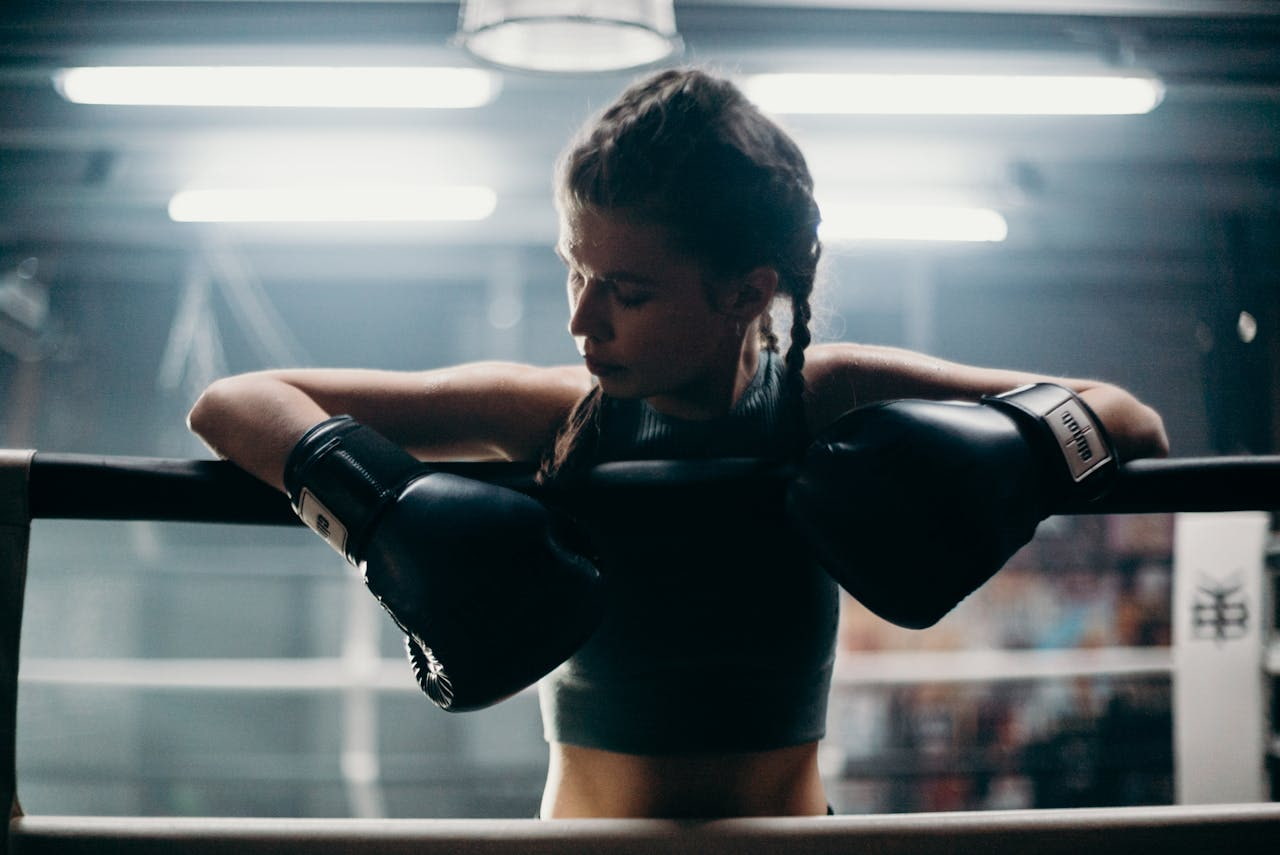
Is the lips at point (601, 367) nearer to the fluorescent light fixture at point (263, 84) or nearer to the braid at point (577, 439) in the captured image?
the braid at point (577, 439)

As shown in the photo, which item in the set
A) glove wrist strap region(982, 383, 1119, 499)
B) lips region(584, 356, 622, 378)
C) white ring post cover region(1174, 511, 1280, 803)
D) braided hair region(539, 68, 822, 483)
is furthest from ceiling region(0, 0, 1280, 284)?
glove wrist strap region(982, 383, 1119, 499)

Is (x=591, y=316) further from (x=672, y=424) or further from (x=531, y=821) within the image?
(x=531, y=821)

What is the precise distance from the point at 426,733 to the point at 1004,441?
4.84m

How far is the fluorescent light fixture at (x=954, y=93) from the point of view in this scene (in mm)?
3311

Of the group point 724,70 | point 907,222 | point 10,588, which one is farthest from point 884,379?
point 907,222

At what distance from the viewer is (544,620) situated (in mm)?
570

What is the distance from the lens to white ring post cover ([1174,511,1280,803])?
2.96 m

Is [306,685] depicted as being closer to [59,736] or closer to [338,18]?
[338,18]

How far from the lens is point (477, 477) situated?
63 cm

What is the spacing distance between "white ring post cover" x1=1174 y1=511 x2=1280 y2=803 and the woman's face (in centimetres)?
287

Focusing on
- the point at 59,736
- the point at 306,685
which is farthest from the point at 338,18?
the point at 59,736

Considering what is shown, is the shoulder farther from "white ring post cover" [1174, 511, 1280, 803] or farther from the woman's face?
"white ring post cover" [1174, 511, 1280, 803]

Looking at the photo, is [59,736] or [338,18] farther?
[59,736]

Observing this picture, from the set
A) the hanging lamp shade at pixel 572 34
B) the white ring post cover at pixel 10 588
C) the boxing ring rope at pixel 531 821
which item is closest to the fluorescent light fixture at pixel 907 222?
the hanging lamp shade at pixel 572 34
